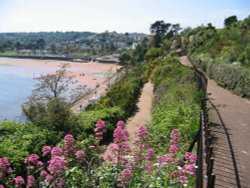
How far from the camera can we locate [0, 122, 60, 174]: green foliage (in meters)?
8.53

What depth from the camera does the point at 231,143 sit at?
7820mm

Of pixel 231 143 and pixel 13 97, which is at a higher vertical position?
pixel 231 143

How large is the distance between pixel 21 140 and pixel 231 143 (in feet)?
19.8

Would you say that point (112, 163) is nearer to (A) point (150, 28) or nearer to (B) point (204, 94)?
(B) point (204, 94)

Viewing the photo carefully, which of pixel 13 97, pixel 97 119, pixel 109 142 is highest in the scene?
pixel 97 119

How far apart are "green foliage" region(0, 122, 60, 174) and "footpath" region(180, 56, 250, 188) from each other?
4853 mm

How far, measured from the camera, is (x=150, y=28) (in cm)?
10231

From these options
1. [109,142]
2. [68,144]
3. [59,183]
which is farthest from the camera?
[109,142]

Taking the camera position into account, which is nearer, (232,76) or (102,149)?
(102,149)

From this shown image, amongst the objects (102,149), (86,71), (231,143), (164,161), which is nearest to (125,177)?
(164,161)

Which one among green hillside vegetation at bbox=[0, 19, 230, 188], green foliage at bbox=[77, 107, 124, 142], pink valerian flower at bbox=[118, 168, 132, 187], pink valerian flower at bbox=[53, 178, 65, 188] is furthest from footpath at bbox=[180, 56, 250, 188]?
green foliage at bbox=[77, 107, 124, 142]

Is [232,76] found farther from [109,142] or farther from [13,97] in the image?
[13,97]

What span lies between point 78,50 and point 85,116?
17418 centimetres

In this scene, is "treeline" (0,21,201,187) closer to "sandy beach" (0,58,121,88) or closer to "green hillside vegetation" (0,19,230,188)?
"green hillside vegetation" (0,19,230,188)
